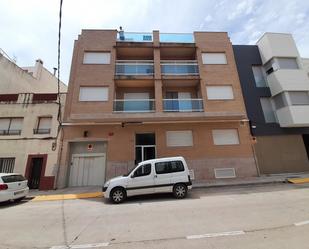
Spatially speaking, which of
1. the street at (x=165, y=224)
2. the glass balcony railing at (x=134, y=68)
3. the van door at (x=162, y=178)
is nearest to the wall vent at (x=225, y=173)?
the street at (x=165, y=224)

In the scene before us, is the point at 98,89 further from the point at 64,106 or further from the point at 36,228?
the point at 36,228

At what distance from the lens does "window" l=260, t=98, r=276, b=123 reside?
14550mm

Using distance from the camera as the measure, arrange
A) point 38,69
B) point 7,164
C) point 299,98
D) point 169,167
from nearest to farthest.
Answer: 1. point 169,167
2. point 7,164
3. point 299,98
4. point 38,69

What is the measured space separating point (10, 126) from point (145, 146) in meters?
10.2

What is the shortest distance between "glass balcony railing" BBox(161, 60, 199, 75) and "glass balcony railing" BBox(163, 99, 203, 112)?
2.59m

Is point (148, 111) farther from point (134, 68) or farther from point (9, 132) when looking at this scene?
point (9, 132)

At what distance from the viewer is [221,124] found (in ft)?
44.4

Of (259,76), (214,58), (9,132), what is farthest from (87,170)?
(259,76)

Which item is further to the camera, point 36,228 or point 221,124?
point 221,124

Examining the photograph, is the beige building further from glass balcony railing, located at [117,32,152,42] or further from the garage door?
glass balcony railing, located at [117,32,152,42]

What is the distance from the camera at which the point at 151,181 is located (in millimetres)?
8289

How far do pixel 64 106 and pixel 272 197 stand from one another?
1387 cm

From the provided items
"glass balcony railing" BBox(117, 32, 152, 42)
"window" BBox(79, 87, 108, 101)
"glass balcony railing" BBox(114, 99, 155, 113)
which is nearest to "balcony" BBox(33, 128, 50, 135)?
"window" BBox(79, 87, 108, 101)

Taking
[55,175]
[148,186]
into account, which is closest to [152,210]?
[148,186]
